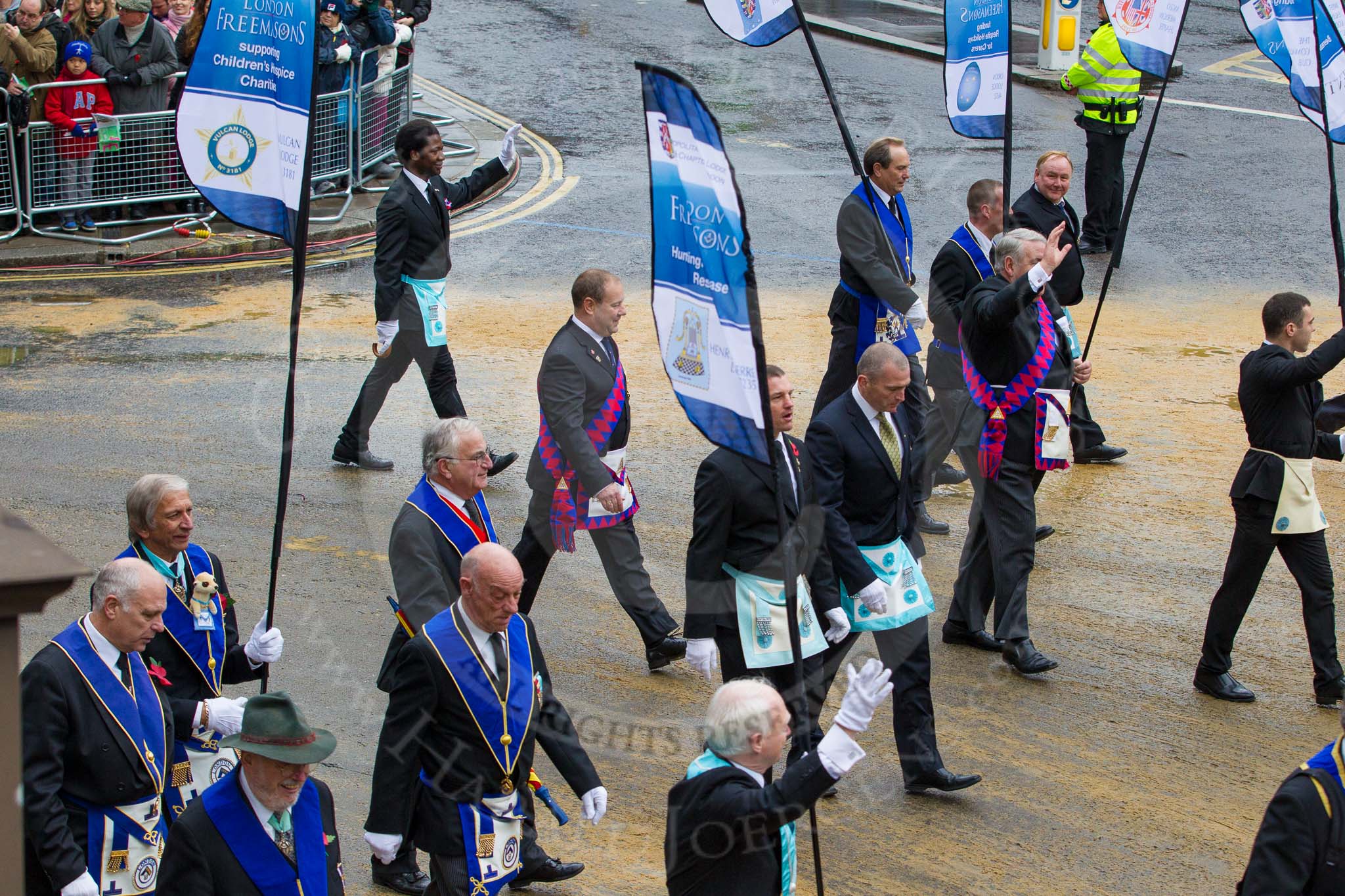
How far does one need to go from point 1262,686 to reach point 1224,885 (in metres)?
1.79

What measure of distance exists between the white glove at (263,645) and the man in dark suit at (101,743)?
0.56 m

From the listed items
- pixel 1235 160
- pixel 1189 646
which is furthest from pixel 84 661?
pixel 1235 160

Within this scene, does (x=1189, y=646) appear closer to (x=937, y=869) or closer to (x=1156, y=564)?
(x=1156, y=564)

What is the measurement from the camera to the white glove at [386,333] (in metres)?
9.05

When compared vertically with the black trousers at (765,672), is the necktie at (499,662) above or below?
above

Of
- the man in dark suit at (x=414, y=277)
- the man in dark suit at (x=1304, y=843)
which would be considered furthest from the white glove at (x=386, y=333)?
the man in dark suit at (x=1304, y=843)

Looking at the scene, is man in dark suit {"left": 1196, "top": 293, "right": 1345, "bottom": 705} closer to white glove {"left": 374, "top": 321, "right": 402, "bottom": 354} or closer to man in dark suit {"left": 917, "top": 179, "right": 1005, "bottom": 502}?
man in dark suit {"left": 917, "top": 179, "right": 1005, "bottom": 502}

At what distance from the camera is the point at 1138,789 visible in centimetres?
635

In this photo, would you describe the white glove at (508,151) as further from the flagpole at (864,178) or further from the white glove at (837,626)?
the white glove at (837,626)

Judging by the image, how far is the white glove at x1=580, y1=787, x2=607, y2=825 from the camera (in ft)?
16.6

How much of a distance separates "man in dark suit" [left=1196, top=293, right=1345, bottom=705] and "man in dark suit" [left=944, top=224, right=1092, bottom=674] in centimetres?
78

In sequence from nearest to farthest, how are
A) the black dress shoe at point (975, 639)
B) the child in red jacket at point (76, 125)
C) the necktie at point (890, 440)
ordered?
the necktie at point (890, 440) < the black dress shoe at point (975, 639) < the child in red jacket at point (76, 125)

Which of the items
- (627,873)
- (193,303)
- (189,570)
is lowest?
(193,303)

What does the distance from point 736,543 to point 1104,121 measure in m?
8.78
